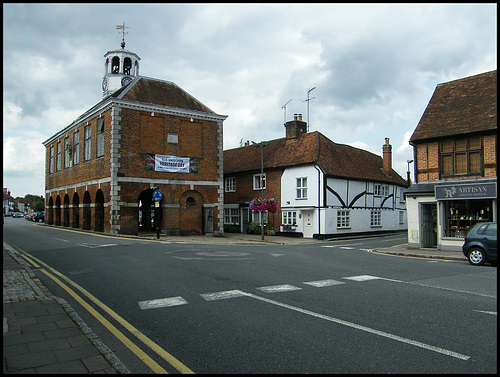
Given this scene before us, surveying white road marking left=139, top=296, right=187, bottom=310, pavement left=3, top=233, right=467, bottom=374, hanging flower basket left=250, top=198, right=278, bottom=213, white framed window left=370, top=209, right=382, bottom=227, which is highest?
hanging flower basket left=250, top=198, right=278, bottom=213

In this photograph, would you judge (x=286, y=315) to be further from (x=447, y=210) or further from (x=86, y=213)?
(x=86, y=213)

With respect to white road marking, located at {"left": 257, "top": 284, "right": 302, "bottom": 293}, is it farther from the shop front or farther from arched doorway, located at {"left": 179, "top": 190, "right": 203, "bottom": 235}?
arched doorway, located at {"left": 179, "top": 190, "right": 203, "bottom": 235}

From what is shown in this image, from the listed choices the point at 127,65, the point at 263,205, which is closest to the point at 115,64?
the point at 127,65

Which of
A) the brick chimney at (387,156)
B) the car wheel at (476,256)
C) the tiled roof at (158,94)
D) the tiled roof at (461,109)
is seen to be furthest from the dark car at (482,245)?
the brick chimney at (387,156)

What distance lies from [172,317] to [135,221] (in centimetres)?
Answer: 2282

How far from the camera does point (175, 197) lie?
99.4 feet

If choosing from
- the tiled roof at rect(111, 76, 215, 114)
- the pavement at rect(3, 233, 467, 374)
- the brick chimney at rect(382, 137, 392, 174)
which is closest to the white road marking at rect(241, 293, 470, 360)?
the pavement at rect(3, 233, 467, 374)

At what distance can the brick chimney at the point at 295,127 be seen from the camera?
3600 cm

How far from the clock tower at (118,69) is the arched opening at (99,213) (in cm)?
1262

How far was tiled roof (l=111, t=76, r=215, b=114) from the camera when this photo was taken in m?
29.8

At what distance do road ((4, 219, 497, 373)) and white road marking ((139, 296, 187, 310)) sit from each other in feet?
0.06

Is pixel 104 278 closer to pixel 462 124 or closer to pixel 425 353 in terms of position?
pixel 425 353

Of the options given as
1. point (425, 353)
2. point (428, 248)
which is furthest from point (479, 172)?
point (425, 353)

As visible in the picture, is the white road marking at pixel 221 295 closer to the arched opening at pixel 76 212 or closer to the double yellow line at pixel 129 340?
the double yellow line at pixel 129 340
